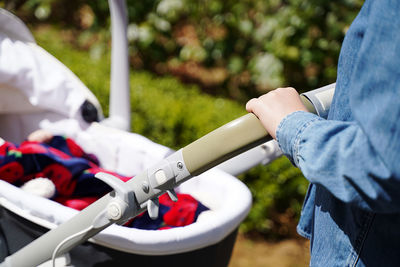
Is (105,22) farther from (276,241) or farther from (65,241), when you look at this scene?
(65,241)

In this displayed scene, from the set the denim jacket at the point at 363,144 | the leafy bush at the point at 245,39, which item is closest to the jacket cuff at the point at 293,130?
the denim jacket at the point at 363,144

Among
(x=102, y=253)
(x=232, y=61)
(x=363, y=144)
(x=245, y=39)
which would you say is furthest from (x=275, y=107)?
(x=245, y=39)

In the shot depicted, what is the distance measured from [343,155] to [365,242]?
8.8 inches

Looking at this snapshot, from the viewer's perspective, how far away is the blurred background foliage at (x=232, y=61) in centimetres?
259

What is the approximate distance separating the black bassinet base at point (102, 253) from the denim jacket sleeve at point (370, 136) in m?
0.55

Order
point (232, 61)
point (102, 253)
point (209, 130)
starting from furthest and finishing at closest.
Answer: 1. point (232, 61)
2. point (209, 130)
3. point (102, 253)

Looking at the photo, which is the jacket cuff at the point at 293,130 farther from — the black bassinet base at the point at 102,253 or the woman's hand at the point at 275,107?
the black bassinet base at the point at 102,253

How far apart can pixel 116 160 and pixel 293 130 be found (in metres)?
1.12

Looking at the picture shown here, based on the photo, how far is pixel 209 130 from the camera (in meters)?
2.53

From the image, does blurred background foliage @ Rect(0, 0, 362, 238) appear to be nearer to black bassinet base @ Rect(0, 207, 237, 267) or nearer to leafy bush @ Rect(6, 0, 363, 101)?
leafy bush @ Rect(6, 0, 363, 101)

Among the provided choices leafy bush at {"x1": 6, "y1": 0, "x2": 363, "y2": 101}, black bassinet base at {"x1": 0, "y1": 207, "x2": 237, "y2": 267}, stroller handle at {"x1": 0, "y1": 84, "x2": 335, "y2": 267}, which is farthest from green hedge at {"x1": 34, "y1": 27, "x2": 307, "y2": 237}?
stroller handle at {"x1": 0, "y1": 84, "x2": 335, "y2": 267}

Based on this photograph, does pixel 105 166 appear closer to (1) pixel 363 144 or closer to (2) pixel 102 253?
(2) pixel 102 253

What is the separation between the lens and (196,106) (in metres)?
2.75

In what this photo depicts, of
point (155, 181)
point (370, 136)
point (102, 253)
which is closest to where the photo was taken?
point (370, 136)
